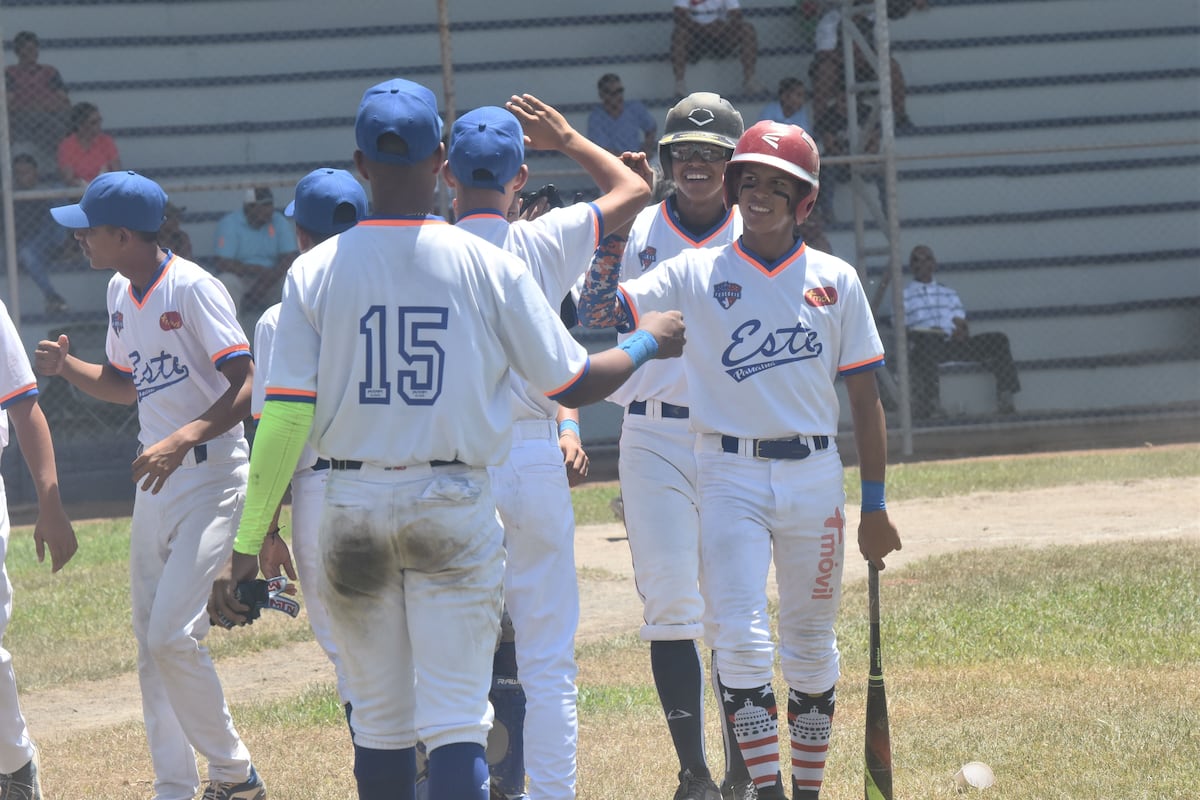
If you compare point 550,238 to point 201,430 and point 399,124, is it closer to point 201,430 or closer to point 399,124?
point 399,124

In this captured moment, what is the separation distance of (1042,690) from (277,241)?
10.0 metres

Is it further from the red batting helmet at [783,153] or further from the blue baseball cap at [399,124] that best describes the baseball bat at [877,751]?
the blue baseball cap at [399,124]

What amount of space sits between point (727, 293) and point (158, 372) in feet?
6.55

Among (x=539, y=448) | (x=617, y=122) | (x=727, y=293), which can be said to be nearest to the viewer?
(x=539, y=448)

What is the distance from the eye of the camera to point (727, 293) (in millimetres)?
4980

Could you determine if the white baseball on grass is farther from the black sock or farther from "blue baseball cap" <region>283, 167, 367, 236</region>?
"blue baseball cap" <region>283, 167, 367, 236</region>

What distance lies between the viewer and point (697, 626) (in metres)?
5.34

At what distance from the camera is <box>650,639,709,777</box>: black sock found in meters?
5.31

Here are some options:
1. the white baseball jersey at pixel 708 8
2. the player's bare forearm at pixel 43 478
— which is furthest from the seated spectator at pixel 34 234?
the player's bare forearm at pixel 43 478

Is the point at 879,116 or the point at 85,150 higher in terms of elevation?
the point at 879,116

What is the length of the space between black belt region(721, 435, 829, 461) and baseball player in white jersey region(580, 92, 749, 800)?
42 centimetres

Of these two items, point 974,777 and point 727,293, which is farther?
point 974,777

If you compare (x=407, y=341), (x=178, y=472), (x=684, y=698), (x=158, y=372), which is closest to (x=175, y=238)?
(x=158, y=372)

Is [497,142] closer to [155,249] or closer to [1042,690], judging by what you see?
[155,249]
